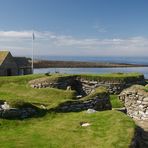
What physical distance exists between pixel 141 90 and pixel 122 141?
1074 centimetres

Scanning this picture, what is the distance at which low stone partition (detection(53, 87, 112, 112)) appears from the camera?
19766mm

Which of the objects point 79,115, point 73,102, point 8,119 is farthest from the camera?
point 73,102

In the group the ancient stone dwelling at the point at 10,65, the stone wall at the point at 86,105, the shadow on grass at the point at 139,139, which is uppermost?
the ancient stone dwelling at the point at 10,65

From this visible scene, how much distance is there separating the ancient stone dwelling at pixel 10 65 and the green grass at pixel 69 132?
3361cm

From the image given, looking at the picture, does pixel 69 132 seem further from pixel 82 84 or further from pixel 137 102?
pixel 82 84

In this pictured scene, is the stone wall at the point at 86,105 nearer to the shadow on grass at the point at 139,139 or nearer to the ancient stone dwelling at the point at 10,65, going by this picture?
the shadow on grass at the point at 139,139

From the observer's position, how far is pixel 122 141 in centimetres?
1436

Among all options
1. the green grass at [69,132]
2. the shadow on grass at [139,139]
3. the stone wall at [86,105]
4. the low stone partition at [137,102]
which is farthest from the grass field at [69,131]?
the low stone partition at [137,102]

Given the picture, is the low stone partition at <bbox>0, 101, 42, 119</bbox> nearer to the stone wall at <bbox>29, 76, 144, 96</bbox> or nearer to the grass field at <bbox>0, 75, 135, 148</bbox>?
the grass field at <bbox>0, 75, 135, 148</bbox>

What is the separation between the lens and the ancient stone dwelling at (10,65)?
5094 centimetres

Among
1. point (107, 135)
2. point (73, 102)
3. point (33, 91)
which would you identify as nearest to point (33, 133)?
point (107, 135)

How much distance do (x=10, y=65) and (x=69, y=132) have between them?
1495 inches

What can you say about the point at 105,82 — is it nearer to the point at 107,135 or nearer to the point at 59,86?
the point at 59,86

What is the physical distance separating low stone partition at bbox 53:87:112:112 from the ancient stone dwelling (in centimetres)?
3030
